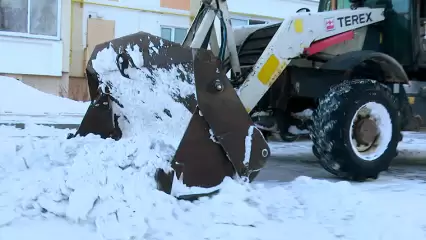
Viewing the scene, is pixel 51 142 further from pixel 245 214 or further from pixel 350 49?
pixel 350 49

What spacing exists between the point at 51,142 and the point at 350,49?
3.31m

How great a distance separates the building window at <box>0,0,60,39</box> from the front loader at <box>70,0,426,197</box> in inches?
468

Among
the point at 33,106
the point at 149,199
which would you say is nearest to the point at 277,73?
the point at 149,199

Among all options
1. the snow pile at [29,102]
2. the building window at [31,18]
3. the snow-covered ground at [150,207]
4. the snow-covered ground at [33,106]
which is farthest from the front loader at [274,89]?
the building window at [31,18]

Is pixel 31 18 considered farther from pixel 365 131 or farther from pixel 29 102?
pixel 365 131

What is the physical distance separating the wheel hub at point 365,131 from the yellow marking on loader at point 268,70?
0.95m

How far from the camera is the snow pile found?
13.7 metres

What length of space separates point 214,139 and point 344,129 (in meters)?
1.52

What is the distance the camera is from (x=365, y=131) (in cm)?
548

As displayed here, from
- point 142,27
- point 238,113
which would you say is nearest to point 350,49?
point 238,113

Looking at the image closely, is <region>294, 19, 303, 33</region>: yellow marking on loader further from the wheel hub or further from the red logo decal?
the wheel hub

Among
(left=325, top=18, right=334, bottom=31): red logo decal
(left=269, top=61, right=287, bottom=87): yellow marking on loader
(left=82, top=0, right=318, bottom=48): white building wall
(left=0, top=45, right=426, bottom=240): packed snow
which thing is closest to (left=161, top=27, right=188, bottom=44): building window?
(left=82, top=0, right=318, bottom=48): white building wall

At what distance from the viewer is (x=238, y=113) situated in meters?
4.44

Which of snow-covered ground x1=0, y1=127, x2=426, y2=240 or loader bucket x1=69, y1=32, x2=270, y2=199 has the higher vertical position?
loader bucket x1=69, y1=32, x2=270, y2=199
